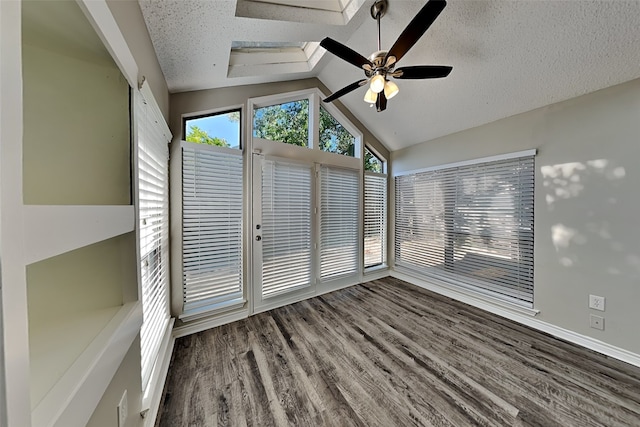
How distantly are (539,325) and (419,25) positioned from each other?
3.02 m

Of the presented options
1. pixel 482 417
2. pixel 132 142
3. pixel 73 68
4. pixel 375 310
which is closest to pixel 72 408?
pixel 132 142

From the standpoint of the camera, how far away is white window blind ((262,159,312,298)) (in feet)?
8.88

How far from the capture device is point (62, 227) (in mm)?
590

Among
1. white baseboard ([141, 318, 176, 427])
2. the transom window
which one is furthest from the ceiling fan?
white baseboard ([141, 318, 176, 427])

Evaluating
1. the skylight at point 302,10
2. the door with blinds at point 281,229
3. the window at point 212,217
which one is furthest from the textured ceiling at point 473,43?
the door with blinds at point 281,229

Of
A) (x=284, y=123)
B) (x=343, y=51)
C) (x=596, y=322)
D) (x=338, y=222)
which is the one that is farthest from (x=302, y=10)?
(x=596, y=322)

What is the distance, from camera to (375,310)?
2.71m

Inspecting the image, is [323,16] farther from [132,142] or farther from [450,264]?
[450,264]

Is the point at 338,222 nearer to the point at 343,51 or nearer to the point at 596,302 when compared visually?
the point at 343,51

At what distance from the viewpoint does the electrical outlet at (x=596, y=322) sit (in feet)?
6.48

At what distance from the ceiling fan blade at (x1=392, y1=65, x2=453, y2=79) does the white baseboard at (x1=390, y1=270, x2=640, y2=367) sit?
8.58 feet

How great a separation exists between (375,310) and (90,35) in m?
3.05

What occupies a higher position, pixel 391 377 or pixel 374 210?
pixel 374 210

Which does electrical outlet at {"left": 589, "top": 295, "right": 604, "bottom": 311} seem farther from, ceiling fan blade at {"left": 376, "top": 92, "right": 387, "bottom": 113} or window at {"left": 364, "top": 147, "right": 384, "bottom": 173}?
window at {"left": 364, "top": 147, "right": 384, "bottom": 173}
